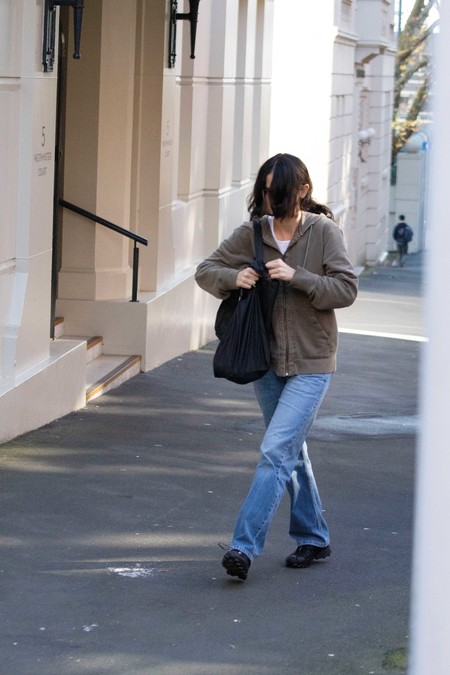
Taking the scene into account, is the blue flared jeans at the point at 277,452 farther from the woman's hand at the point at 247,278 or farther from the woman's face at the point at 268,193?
the woman's face at the point at 268,193

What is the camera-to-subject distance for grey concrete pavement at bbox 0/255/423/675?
4910 millimetres

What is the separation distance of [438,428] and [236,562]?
3519mm

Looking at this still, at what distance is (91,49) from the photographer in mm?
11555

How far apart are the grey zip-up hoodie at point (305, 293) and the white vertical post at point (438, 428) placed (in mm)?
3370

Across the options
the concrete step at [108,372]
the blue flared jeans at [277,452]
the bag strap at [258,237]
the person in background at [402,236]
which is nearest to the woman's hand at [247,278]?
the bag strap at [258,237]

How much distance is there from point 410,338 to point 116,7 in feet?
27.3

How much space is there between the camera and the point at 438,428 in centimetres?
221

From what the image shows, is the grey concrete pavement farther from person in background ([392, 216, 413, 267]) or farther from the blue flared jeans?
person in background ([392, 216, 413, 267])

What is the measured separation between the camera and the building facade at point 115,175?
8.40m

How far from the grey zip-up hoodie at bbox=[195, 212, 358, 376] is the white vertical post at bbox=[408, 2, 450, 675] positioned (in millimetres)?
3370

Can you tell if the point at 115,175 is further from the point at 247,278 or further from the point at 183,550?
the point at 247,278

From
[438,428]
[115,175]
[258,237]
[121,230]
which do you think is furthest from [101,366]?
[438,428]

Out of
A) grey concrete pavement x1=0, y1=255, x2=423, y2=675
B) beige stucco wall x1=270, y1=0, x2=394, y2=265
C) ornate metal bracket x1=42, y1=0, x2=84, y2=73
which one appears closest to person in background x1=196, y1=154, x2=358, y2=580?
grey concrete pavement x1=0, y1=255, x2=423, y2=675

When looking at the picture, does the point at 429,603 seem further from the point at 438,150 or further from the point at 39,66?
the point at 39,66
